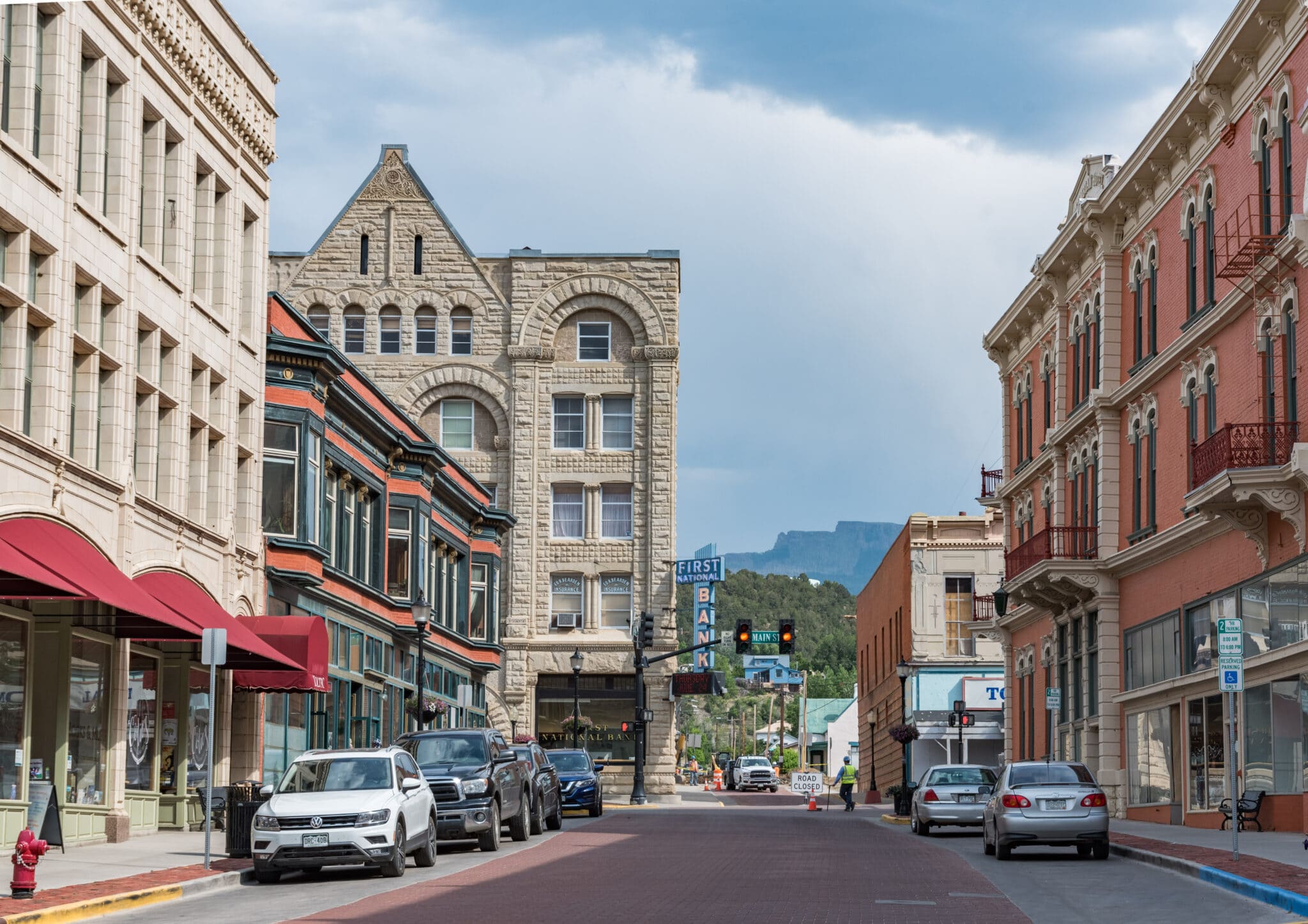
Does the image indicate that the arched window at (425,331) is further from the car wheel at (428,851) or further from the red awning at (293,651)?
the car wheel at (428,851)

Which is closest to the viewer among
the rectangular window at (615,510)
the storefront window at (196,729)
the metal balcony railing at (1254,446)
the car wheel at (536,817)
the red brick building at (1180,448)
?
the metal balcony railing at (1254,446)

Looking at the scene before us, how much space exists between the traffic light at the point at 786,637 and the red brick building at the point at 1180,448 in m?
6.15

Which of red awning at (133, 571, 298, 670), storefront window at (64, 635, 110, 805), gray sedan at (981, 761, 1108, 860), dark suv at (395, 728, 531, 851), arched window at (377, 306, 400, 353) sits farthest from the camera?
arched window at (377, 306, 400, 353)

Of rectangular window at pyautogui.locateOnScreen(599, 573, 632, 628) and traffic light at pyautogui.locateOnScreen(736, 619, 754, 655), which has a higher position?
rectangular window at pyautogui.locateOnScreen(599, 573, 632, 628)

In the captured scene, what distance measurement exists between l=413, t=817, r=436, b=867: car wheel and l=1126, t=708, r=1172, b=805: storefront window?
19306mm

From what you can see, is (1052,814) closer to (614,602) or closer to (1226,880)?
(1226,880)

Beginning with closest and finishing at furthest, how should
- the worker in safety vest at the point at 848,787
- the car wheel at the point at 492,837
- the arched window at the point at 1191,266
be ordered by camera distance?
the car wheel at the point at 492,837
the arched window at the point at 1191,266
the worker in safety vest at the point at 848,787

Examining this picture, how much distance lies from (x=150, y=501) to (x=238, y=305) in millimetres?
6722

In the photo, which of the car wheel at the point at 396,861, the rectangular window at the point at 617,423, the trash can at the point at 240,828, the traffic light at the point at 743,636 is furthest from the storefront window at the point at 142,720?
the rectangular window at the point at 617,423

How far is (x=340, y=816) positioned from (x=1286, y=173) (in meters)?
19.8

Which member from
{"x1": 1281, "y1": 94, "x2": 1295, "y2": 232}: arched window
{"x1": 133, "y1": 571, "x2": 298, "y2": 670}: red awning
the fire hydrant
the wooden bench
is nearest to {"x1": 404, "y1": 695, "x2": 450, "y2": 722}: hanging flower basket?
{"x1": 133, "y1": 571, "x2": 298, "y2": 670}: red awning

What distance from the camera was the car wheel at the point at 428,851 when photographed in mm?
24281

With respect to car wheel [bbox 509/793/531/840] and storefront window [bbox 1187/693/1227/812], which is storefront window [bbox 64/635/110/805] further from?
storefront window [bbox 1187/693/1227/812]

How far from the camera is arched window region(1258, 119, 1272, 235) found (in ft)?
105
